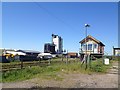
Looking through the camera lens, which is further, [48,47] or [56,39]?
[56,39]

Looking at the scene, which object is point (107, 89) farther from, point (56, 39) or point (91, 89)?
point (56, 39)

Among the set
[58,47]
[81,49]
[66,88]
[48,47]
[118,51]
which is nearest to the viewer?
[66,88]

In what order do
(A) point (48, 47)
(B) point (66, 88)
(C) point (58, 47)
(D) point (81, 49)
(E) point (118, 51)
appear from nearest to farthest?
1. (B) point (66, 88)
2. (D) point (81, 49)
3. (E) point (118, 51)
4. (A) point (48, 47)
5. (C) point (58, 47)

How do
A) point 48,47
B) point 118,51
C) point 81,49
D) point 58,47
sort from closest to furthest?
1. point 81,49
2. point 118,51
3. point 48,47
4. point 58,47

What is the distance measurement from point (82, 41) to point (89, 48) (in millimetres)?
2750

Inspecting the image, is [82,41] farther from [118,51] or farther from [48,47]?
[48,47]

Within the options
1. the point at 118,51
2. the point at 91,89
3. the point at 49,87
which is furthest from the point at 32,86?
the point at 118,51

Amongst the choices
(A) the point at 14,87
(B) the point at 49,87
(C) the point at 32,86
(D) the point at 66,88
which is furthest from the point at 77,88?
(A) the point at 14,87

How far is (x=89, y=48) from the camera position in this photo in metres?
63.0

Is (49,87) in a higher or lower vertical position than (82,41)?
lower

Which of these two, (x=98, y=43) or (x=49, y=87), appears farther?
(x=98, y=43)

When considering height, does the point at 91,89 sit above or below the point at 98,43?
below

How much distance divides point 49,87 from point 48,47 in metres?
112

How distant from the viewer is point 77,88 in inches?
495
